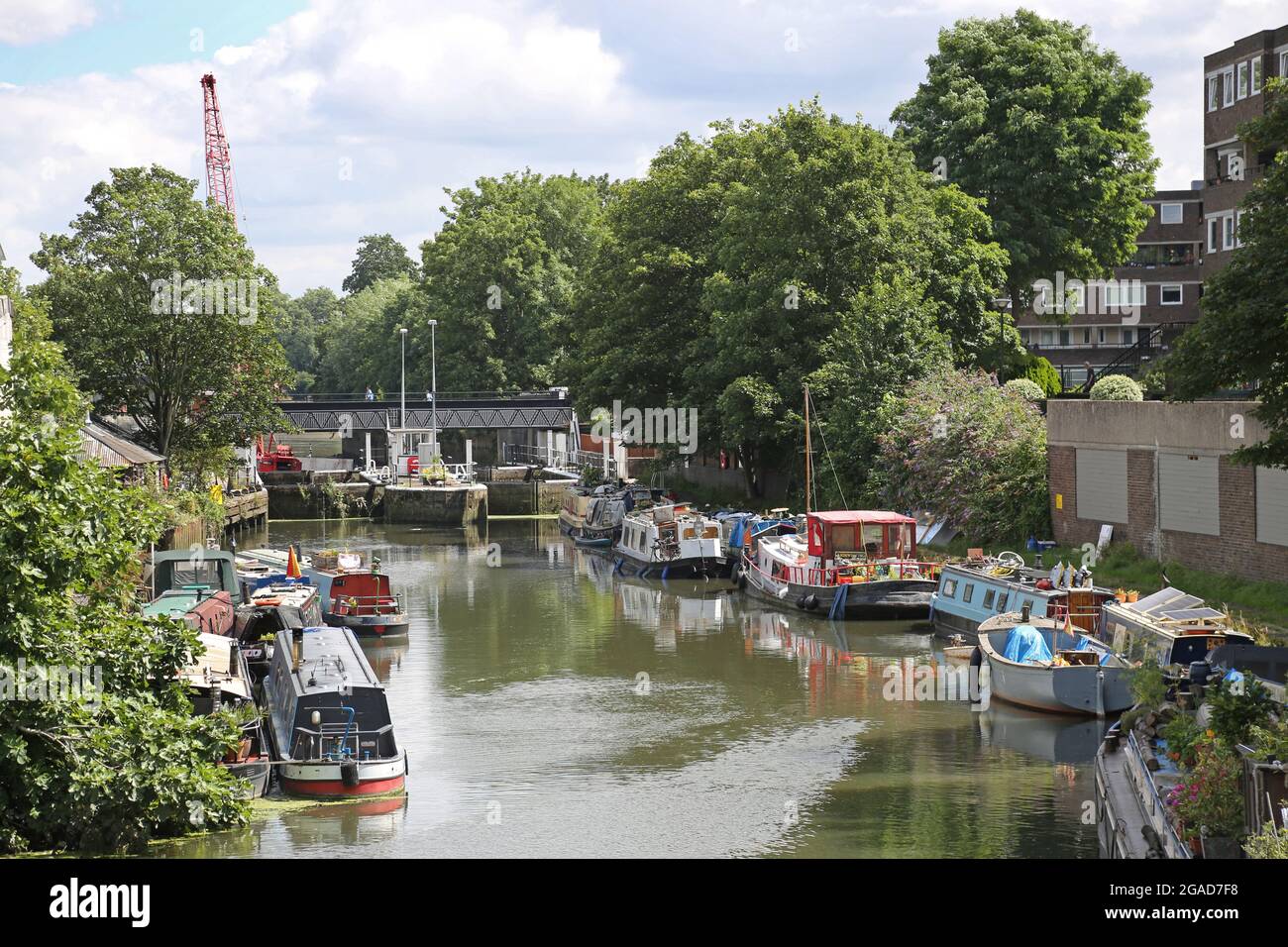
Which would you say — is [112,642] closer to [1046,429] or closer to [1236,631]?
[1236,631]

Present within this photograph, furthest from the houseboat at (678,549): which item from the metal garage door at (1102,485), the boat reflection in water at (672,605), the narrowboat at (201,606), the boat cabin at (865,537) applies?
the narrowboat at (201,606)

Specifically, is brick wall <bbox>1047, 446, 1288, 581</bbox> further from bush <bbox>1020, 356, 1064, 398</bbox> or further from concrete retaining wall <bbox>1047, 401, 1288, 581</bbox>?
bush <bbox>1020, 356, 1064, 398</bbox>

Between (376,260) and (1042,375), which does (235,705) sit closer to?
(1042,375)

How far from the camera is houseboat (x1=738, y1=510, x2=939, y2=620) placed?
144ft

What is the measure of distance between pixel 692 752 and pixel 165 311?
45.1 m

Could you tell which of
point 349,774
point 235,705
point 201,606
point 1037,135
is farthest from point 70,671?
point 1037,135

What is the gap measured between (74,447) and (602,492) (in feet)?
193

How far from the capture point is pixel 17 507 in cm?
1741

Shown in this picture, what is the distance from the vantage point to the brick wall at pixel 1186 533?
120 ft

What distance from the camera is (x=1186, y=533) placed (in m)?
39.6

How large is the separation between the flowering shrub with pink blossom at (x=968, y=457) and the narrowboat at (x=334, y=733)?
86.3ft

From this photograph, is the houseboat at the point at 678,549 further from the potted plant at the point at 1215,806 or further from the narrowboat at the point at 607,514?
the potted plant at the point at 1215,806

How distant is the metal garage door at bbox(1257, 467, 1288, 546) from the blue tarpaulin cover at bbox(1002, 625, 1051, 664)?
814 cm
